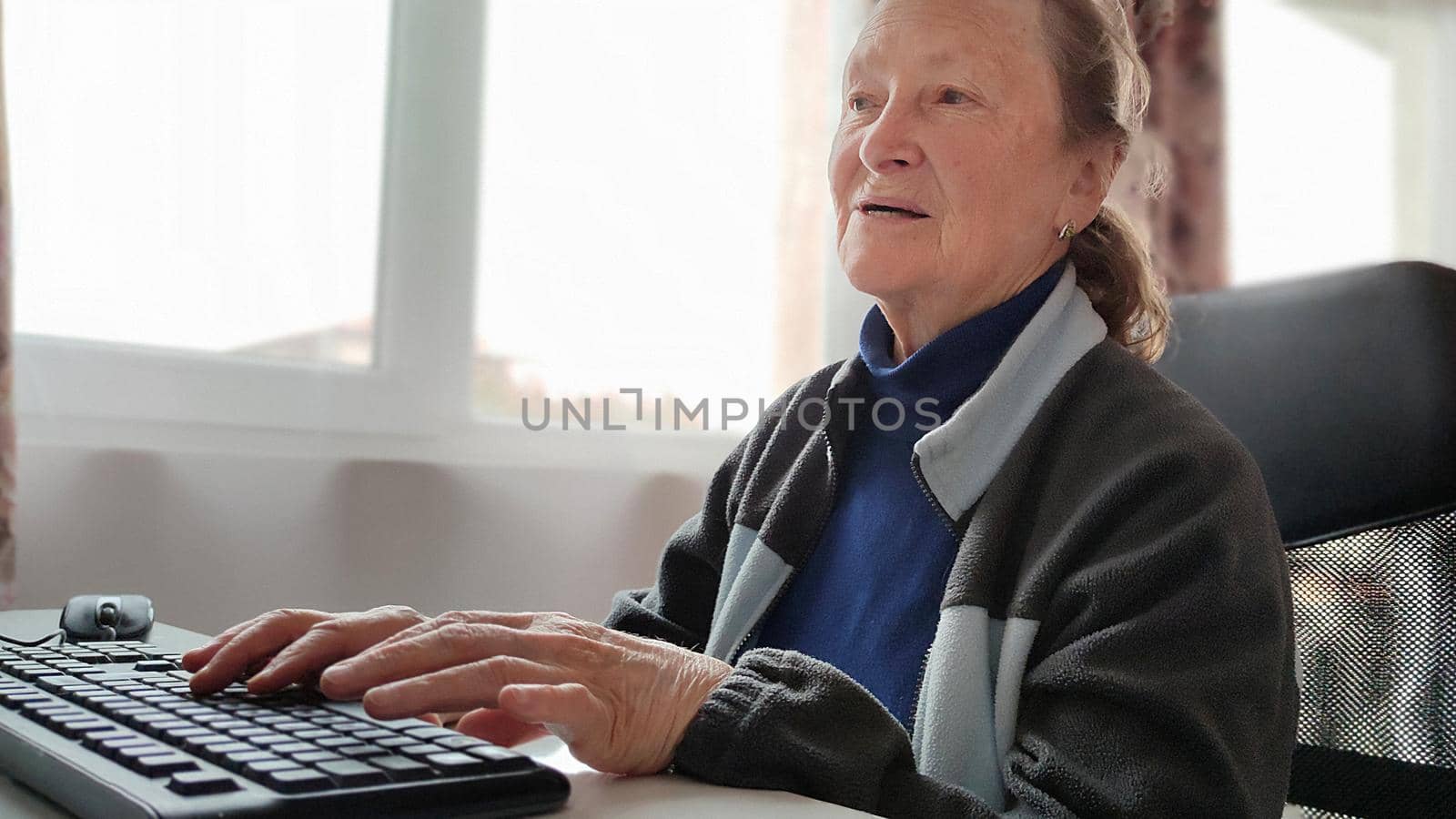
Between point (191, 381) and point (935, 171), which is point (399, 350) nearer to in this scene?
point (191, 381)

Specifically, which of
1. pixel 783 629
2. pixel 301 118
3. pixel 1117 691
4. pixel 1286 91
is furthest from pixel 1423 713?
pixel 1286 91

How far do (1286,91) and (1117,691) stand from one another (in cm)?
245

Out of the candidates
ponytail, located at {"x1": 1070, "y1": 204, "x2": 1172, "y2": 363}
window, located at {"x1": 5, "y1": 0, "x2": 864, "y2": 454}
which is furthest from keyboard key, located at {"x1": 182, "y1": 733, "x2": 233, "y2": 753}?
window, located at {"x1": 5, "y1": 0, "x2": 864, "y2": 454}

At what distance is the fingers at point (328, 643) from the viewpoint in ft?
2.28

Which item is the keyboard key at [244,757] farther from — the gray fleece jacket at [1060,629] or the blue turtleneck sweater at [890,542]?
the blue turtleneck sweater at [890,542]

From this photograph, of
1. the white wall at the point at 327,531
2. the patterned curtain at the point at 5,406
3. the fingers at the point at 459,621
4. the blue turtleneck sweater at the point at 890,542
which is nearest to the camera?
the fingers at the point at 459,621

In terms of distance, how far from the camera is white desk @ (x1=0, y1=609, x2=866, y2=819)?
565 millimetres

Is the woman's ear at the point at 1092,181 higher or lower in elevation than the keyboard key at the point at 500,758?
higher

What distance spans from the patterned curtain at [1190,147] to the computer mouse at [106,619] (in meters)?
2.11

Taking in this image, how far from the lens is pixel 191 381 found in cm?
170

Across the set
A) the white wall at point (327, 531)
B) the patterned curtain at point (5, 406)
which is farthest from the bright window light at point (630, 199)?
the patterned curtain at point (5, 406)

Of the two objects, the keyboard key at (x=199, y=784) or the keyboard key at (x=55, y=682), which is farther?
the keyboard key at (x=55, y=682)

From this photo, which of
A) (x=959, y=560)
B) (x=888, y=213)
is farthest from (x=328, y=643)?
(x=888, y=213)

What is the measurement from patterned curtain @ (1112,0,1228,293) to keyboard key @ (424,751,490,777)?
228 centimetres
